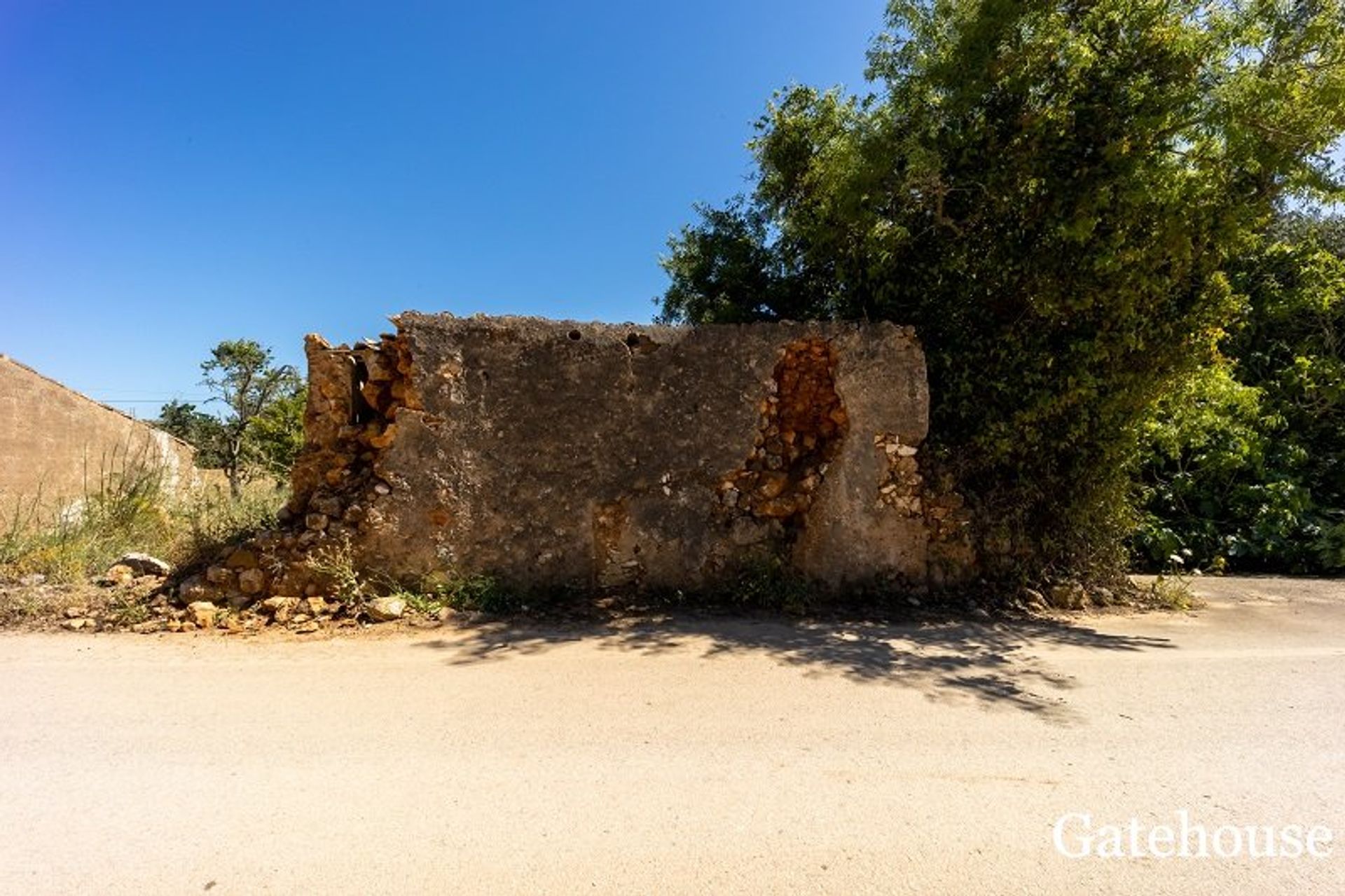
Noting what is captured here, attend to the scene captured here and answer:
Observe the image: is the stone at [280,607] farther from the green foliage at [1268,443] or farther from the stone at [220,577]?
the green foliage at [1268,443]

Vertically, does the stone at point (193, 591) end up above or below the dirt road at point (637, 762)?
above

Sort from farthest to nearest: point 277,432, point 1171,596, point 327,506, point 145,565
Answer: point 277,432 < point 1171,596 < point 145,565 < point 327,506

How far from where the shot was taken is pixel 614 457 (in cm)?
555

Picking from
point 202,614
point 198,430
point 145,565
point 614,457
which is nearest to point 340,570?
point 202,614

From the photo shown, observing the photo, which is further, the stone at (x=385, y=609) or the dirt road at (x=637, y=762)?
the stone at (x=385, y=609)

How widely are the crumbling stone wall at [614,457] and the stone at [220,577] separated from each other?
0.56ft

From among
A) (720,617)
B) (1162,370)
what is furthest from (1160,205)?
(720,617)

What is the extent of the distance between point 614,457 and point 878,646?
2.55 m

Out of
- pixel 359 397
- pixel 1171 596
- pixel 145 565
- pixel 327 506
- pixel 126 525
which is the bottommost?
pixel 1171 596

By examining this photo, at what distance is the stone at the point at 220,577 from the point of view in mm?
5043

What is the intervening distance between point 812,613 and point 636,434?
6.96ft

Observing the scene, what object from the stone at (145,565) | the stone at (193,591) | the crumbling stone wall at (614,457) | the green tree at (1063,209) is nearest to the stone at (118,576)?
the stone at (145,565)

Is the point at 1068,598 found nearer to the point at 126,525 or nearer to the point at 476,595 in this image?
the point at 476,595

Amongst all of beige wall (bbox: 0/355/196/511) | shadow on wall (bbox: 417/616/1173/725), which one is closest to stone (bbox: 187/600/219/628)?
shadow on wall (bbox: 417/616/1173/725)
